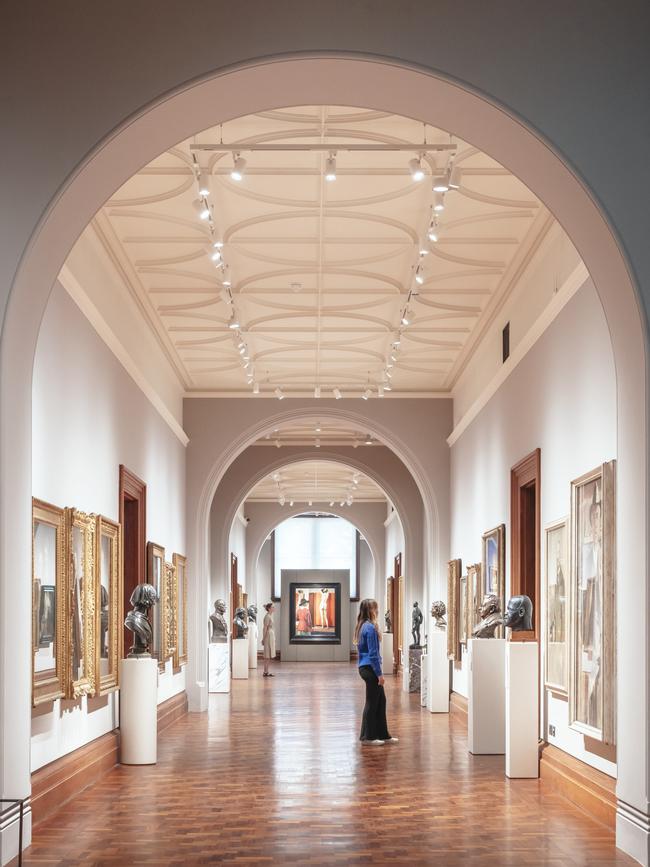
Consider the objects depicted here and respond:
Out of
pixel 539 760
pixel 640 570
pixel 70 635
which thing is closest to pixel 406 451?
pixel 539 760

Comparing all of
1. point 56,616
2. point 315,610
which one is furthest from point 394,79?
point 315,610

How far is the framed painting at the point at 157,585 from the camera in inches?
645

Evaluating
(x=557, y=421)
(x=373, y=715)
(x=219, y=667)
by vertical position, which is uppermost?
(x=557, y=421)

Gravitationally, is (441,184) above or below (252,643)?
above

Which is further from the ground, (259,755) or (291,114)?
(291,114)

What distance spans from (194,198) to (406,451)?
1060 cm

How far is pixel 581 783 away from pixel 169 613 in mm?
9255

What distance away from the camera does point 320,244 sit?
1333 centimetres

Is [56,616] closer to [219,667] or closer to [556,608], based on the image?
[556,608]

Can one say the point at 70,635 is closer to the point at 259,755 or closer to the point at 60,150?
the point at 259,755

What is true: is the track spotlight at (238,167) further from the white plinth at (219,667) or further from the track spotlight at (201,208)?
the white plinth at (219,667)

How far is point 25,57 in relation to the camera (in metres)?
6.97

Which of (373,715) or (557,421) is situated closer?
(557,421)

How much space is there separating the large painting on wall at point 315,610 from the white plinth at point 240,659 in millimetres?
13074
